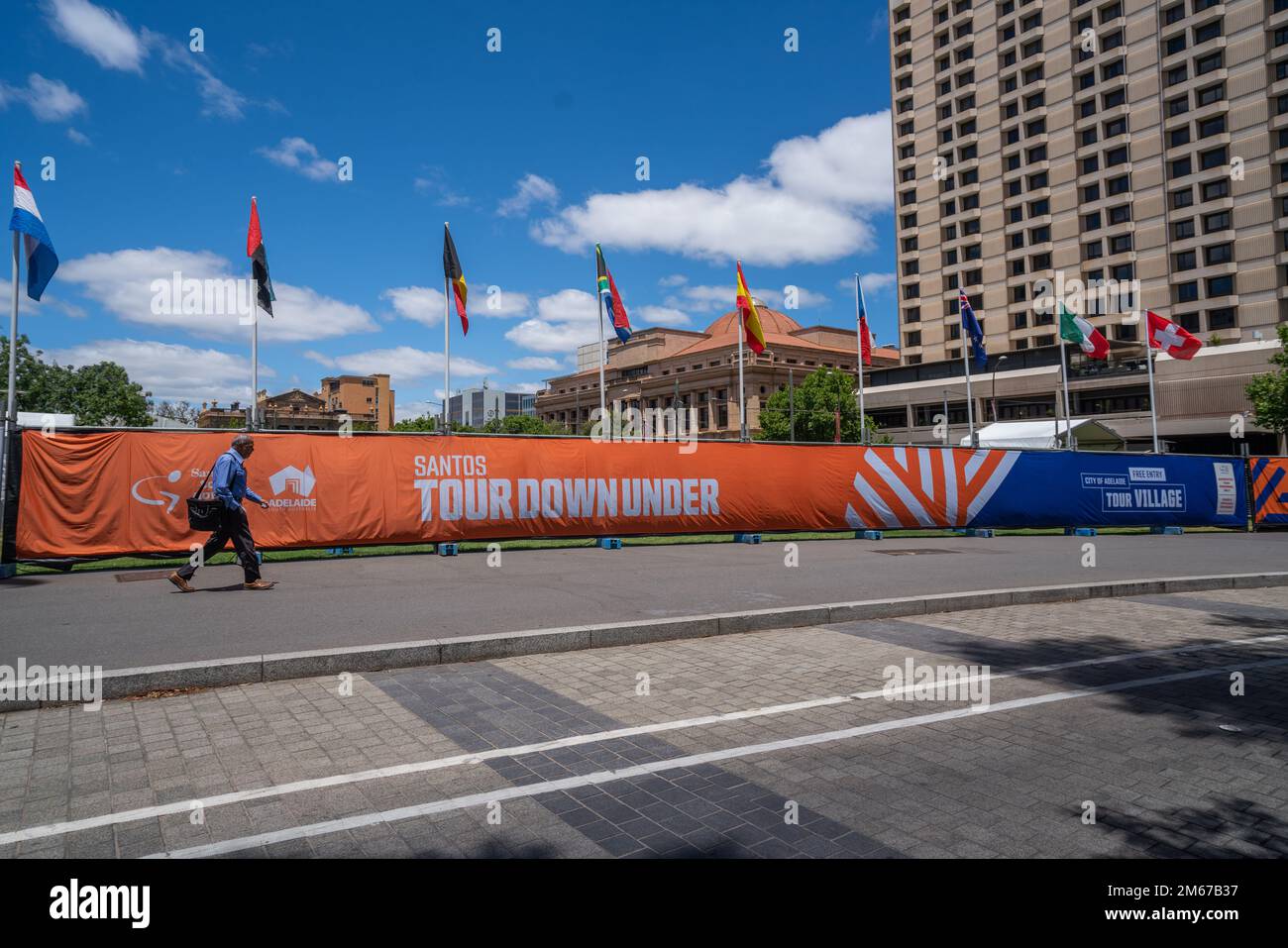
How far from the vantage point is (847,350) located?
109062mm

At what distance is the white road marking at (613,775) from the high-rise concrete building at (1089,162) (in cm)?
6718

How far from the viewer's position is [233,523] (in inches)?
388

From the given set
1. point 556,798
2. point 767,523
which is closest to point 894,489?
point 767,523

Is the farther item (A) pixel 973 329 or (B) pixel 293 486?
(A) pixel 973 329

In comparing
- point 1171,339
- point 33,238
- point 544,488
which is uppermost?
point 1171,339

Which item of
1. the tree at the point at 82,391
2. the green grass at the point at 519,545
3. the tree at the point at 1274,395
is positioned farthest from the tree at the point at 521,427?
the green grass at the point at 519,545

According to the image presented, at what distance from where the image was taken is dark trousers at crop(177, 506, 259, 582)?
9758 mm

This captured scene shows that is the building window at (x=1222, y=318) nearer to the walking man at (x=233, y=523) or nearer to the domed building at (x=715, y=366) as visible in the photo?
the domed building at (x=715, y=366)

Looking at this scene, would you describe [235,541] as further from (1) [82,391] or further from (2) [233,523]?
(1) [82,391]

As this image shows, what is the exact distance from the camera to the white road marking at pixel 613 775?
10.9 feet

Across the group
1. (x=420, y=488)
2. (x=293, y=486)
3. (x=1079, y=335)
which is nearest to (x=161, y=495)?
(x=293, y=486)

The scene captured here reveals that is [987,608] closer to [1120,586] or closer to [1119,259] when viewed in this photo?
[1120,586]

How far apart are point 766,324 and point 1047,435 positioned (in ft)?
229

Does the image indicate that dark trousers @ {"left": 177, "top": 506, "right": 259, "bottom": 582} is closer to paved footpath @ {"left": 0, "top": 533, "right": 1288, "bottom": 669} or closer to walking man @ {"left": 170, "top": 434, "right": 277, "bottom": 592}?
walking man @ {"left": 170, "top": 434, "right": 277, "bottom": 592}
